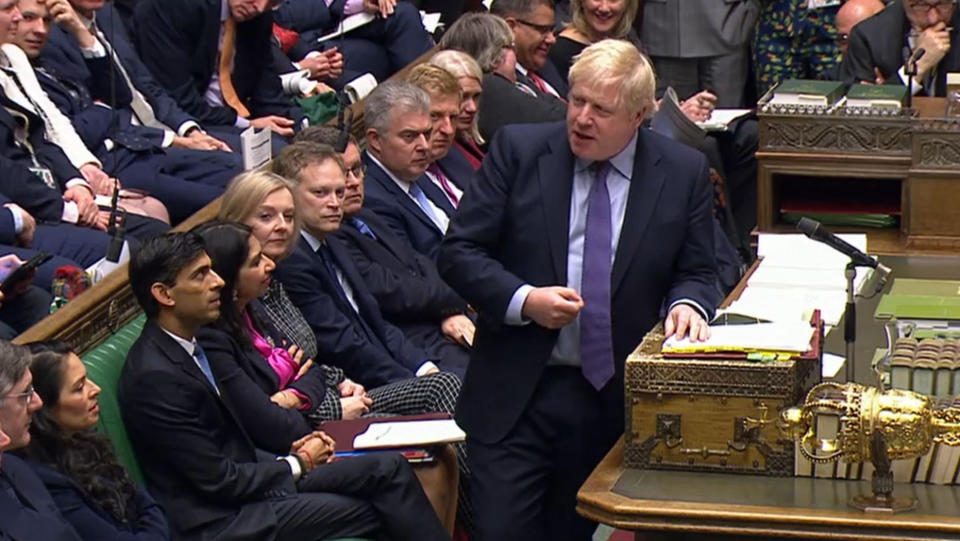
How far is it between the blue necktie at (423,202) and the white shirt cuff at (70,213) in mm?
1116

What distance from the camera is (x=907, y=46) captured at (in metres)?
7.84

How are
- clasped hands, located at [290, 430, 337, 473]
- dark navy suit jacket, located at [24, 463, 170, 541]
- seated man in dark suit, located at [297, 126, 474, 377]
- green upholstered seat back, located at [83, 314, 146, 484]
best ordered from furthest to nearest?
1. seated man in dark suit, located at [297, 126, 474, 377]
2. clasped hands, located at [290, 430, 337, 473]
3. green upholstered seat back, located at [83, 314, 146, 484]
4. dark navy suit jacket, located at [24, 463, 170, 541]

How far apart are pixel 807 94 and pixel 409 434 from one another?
221 centimetres

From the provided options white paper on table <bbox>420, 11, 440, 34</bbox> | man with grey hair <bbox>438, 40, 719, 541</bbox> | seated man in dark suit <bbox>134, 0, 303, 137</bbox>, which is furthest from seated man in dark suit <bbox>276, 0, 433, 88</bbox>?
man with grey hair <bbox>438, 40, 719, 541</bbox>

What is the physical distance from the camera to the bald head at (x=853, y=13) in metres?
8.98

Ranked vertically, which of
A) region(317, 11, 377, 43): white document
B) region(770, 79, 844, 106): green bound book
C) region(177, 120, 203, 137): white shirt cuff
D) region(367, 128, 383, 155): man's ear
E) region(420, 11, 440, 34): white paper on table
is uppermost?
region(367, 128, 383, 155): man's ear

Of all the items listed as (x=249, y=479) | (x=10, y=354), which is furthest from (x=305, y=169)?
(x=10, y=354)

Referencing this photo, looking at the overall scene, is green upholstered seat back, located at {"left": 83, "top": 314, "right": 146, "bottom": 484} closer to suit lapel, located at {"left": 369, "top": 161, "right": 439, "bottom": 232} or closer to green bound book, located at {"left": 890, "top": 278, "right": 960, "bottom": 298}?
suit lapel, located at {"left": 369, "top": 161, "right": 439, "bottom": 232}

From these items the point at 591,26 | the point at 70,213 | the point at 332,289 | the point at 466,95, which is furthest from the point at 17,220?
the point at 591,26

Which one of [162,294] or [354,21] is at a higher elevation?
[162,294]

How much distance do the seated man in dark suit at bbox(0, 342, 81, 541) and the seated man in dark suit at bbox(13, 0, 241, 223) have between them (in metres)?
2.47

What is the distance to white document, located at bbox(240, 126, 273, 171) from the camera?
21.1 feet

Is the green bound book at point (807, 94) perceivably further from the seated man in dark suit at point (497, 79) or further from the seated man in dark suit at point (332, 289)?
the seated man in dark suit at point (332, 289)

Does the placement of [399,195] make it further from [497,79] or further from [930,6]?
[930,6]
